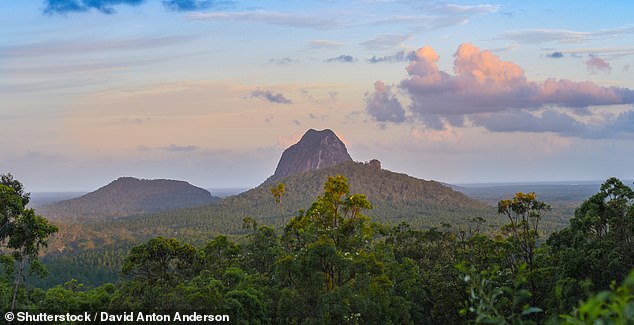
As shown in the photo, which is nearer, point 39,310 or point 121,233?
point 39,310

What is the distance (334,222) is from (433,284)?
36.1ft

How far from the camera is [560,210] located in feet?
593

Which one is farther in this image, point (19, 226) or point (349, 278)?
point (349, 278)

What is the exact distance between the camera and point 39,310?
2309 centimetres

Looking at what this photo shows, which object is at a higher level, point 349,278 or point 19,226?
point 19,226

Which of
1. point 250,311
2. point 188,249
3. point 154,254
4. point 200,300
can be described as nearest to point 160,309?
point 200,300

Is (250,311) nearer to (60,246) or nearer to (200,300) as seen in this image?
(200,300)

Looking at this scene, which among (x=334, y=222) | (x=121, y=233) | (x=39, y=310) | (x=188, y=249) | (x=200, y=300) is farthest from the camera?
(x=121, y=233)

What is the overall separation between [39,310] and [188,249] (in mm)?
9866

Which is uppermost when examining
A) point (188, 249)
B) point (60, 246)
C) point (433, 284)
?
point (188, 249)

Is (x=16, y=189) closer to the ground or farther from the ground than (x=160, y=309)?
farther from the ground

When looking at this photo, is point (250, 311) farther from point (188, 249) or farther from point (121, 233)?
point (121, 233)

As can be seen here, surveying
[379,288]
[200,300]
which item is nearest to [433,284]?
[379,288]

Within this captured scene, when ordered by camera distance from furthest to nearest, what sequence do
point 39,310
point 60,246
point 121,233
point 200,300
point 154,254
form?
point 121,233 → point 60,246 → point 154,254 → point 39,310 → point 200,300
